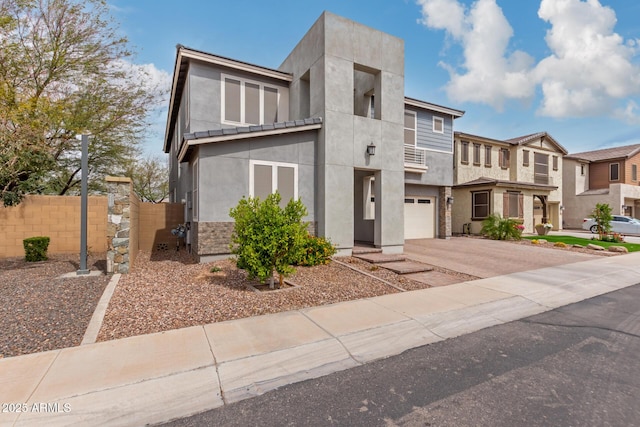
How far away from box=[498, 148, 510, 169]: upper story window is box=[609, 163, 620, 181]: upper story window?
14.5m

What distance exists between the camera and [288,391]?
3.19m

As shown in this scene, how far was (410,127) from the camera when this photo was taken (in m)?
15.8

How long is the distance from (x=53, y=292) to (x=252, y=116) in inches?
323

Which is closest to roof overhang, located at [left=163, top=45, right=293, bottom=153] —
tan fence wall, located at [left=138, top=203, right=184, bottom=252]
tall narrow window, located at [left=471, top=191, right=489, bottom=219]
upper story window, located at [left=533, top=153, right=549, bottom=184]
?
tan fence wall, located at [left=138, top=203, right=184, bottom=252]

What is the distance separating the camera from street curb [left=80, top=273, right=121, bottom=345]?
13.6ft

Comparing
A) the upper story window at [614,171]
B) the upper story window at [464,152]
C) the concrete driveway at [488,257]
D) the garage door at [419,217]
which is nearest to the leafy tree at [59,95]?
the concrete driveway at [488,257]

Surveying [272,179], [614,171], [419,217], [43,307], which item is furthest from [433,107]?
[614,171]

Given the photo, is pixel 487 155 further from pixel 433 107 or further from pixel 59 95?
pixel 59 95

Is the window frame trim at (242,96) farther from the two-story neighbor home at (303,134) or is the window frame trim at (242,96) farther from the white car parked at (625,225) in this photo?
the white car parked at (625,225)

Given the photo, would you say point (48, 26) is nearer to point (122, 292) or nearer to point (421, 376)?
point (122, 292)

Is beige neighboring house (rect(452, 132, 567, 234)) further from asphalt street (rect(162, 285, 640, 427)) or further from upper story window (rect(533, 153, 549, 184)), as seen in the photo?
asphalt street (rect(162, 285, 640, 427))

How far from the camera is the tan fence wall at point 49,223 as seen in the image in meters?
10.7

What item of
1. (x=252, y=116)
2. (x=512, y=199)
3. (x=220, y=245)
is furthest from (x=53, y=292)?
(x=512, y=199)

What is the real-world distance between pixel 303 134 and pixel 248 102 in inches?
115
